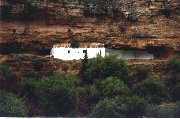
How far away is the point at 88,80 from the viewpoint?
168 feet

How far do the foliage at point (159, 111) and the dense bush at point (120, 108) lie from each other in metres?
0.42

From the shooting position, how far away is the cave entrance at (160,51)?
5741 centimetres

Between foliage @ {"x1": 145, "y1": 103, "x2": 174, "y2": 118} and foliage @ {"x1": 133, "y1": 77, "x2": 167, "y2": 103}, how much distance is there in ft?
8.98

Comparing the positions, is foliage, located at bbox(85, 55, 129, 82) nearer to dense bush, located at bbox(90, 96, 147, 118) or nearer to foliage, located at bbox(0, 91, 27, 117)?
dense bush, located at bbox(90, 96, 147, 118)

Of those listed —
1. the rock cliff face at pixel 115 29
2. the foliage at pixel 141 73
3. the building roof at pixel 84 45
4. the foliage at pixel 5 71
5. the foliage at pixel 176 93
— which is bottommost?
the foliage at pixel 176 93

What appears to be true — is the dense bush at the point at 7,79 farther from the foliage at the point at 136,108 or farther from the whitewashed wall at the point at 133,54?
the whitewashed wall at the point at 133,54

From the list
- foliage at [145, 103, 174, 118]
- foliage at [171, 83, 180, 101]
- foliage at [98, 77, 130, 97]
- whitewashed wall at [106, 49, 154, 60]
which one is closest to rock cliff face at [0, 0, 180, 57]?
whitewashed wall at [106, 49, 154, 60]

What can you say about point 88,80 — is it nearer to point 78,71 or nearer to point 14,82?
point 78,71

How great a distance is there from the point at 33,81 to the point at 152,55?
11370 mm

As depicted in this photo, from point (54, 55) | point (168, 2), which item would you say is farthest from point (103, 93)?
point (168, 2)

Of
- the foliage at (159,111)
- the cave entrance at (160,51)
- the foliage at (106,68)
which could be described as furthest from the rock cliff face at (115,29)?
the foliage at (159,111)

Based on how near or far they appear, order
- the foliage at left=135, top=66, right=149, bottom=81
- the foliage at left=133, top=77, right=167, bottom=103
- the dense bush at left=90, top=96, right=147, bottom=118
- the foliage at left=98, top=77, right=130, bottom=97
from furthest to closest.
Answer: the foliage at left=135, top=66, right=149, bottom=81 < the foliage at left=133, top=77, right=167, bottom=103 < the foliage at left=98, top=77, right=130, bottom=97 < the dense bush at left=90, top=96, right=147, bottom=118

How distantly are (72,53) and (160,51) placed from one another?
6.92 metres

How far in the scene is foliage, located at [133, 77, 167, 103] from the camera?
48531mm
